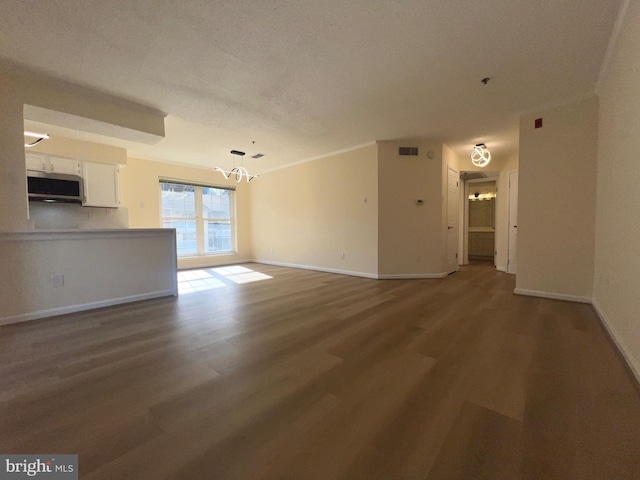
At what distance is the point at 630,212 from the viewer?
189 centimetres

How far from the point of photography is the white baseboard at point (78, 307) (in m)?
2.80

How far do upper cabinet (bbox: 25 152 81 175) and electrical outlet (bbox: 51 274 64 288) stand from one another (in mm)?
2748

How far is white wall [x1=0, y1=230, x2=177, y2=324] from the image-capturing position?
9.23ft

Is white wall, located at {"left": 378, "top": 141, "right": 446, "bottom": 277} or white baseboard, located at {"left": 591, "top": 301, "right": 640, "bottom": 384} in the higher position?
white wall, located at {"left": 378, "top": 141, "right": 446, "bottom": 277}

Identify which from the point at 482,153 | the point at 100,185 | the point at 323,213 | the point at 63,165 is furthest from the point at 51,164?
the point at 482,153

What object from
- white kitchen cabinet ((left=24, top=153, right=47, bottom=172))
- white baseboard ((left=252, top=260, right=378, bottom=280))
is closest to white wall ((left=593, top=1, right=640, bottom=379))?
white baseboard ((left=252, top=260, right=378, bottom=280))

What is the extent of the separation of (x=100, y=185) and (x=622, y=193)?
752 cm

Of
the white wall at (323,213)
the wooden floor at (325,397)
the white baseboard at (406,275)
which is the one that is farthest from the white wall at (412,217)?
the wooden floor at (325,397)

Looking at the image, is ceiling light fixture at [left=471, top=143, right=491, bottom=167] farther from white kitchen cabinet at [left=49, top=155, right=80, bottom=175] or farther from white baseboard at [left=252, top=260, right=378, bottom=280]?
white kitchen cabinet at [left=49, top=155, right=80, bottom=175]

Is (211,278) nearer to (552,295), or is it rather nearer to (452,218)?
(452,218)

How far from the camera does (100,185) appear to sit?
5094 mm

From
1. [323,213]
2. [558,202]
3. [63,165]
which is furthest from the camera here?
[323,213]

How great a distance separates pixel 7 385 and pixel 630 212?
14.7ft

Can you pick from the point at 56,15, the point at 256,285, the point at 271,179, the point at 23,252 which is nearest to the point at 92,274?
the point at 23,252
